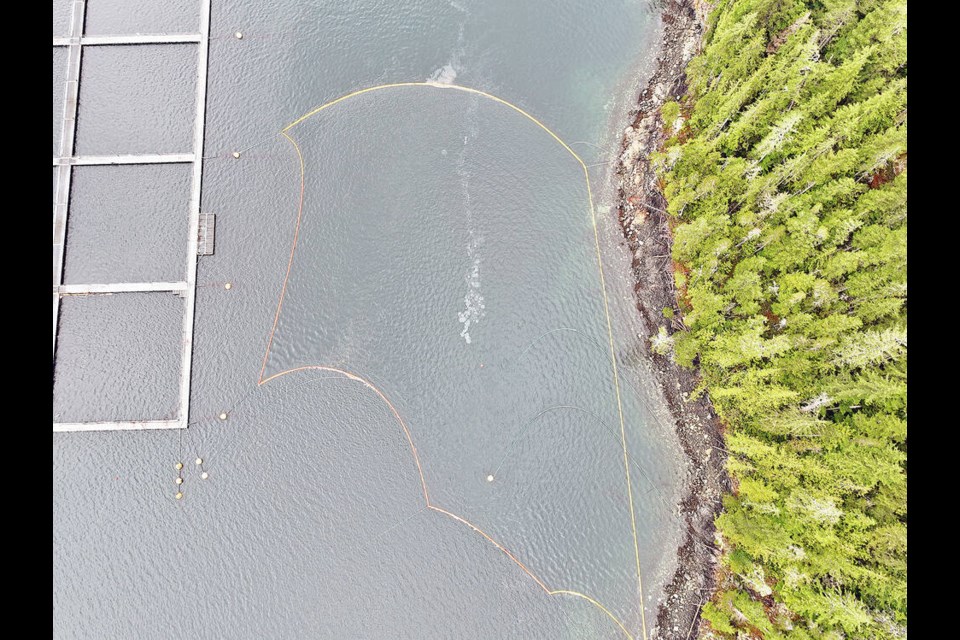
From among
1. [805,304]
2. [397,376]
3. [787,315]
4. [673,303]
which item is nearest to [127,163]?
[397,376]

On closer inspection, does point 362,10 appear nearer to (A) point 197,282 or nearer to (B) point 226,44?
(B) point 226,44

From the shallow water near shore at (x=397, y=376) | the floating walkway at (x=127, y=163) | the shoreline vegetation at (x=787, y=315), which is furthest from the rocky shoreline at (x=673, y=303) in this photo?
the floating walkway at (x=127, y=163)

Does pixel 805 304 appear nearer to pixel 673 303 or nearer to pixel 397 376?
pixel 673 303

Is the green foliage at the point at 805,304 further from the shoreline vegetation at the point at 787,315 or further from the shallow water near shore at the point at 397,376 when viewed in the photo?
the shallow water near shore at the point at 397,376

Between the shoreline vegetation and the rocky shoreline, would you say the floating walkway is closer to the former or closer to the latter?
the rocky shoreline

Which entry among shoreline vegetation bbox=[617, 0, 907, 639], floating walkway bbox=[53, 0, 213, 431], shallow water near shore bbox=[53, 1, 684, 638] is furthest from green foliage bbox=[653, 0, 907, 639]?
floating walkway bbox=[53, 0, 213, 431]

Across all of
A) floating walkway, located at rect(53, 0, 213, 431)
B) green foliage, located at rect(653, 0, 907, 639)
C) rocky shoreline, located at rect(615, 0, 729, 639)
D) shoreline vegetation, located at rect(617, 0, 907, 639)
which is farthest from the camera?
floating walkway, located at rect(53, 0, 213, 431)
